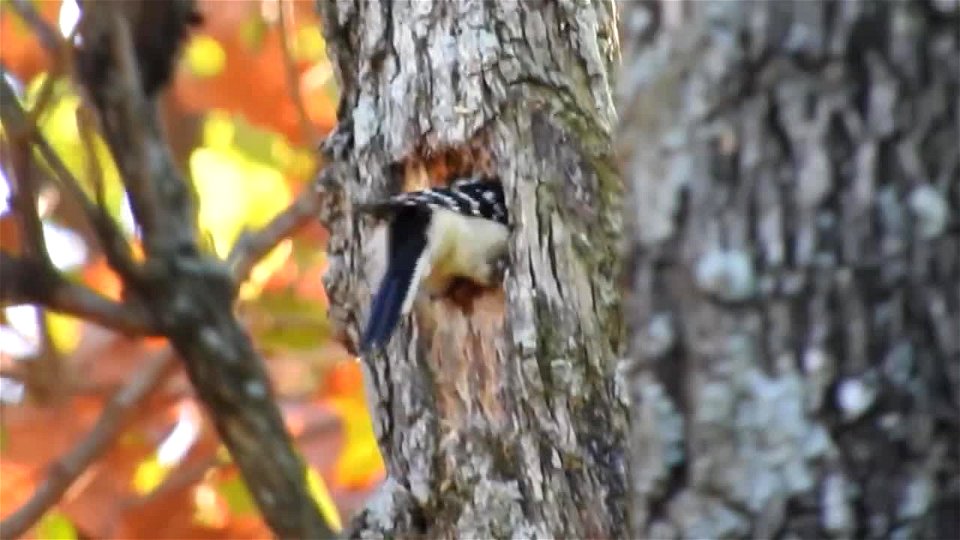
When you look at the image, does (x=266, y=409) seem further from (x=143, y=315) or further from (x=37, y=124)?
(x=37, y=124)

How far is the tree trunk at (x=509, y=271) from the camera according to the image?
285cm

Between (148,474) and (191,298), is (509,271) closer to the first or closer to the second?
(191,298)

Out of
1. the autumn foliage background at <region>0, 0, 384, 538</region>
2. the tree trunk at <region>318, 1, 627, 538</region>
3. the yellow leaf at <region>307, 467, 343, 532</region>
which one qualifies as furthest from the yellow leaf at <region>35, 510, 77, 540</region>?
the tree trunk at <region>318, 1, 627, 538</region>

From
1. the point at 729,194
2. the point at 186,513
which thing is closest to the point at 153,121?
the point at 186,513

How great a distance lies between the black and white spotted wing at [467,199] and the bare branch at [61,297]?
72 centimetres

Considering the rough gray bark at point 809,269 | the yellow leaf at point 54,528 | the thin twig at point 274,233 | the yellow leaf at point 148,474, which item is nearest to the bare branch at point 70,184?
the thin twig at point 274,233

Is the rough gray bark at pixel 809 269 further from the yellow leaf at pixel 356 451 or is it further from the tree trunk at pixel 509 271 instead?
the yellow leaf at pixel 356 451

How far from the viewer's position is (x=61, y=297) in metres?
3.37

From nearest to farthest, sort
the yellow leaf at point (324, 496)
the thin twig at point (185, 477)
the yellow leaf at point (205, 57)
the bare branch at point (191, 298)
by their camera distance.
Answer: the bare branch at point (191, 298) → the thin twig at point (185, 477) → the yellow leaf at point (324, 496) → the yellow leaf at point (205, 57)

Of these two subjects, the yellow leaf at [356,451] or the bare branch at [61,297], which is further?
the yellow leaf at [356,451]

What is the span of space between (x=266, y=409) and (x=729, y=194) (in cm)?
215

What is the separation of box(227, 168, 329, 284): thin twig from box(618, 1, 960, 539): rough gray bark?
2234 millimetres

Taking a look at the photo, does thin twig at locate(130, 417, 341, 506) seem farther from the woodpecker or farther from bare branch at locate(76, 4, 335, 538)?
the woodpecker

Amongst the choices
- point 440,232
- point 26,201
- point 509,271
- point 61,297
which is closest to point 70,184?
point 26,201
